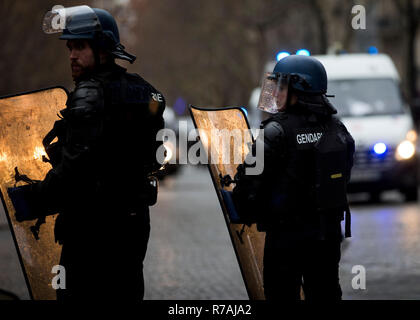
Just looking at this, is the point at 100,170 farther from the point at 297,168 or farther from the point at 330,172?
the point at 330,172

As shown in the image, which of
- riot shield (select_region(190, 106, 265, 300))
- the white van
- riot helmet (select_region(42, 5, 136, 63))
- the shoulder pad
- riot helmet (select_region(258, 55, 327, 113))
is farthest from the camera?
the white van

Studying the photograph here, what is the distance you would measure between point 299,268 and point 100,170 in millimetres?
1016

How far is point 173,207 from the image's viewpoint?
65.5ft

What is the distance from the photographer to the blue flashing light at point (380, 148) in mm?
17938

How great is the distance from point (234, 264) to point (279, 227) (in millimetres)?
6366

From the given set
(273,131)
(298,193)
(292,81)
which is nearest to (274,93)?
(292,81)

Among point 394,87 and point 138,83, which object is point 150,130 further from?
point 394,87

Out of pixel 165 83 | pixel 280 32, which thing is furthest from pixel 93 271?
pixel 165 83

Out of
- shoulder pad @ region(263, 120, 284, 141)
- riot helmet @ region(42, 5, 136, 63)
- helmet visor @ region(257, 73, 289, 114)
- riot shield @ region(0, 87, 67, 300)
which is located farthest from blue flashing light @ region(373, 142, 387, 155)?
riot helmet @ region(42, 5, 136, 63)

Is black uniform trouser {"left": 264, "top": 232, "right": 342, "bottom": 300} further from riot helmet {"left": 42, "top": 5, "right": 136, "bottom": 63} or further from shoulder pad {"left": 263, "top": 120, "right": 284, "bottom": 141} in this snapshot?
riot helmet {"left": 42, "top": 5, "right": 136, "bottom": 63}

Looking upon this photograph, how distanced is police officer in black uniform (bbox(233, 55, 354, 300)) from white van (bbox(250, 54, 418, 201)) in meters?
12.8

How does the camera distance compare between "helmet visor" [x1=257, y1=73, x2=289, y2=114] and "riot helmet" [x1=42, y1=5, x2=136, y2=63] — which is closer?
"riot helmet" [x1=42, y1=5, x2=136, y2=63]

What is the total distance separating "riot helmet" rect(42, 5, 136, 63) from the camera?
4465 millimetres

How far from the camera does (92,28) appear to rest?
4.46 m
